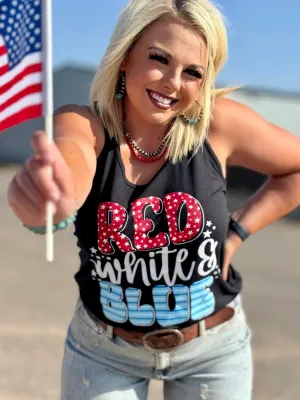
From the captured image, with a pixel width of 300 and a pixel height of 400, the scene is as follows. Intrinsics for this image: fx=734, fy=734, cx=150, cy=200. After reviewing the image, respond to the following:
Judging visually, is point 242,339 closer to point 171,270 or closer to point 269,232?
point 171,270

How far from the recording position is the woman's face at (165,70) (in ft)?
6.32

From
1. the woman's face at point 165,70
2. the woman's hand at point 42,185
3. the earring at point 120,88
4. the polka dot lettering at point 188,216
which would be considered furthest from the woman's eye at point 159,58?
the woman's hand at point 42,185

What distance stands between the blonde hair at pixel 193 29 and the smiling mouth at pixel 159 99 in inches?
4.0

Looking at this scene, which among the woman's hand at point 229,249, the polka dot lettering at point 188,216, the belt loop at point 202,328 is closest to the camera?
the polka dot lettering at point 188,216

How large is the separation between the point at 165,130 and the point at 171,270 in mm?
395

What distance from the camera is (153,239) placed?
1.98 metres

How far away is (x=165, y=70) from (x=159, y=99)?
78 millimetres

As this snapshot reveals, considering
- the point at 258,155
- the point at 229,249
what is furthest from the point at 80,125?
the point at 229,249

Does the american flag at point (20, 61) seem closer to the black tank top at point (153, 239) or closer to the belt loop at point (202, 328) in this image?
the black tank top at point (153, 239)

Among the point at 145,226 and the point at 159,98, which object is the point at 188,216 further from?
the point at 159,98

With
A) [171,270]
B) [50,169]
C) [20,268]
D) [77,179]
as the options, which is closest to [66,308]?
[20,268]

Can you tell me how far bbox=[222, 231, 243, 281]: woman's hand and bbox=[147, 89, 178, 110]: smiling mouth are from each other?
21.1 inches

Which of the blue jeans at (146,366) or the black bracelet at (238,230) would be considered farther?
the black bracelet at (238,230)

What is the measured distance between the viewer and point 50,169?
52.9 inches
